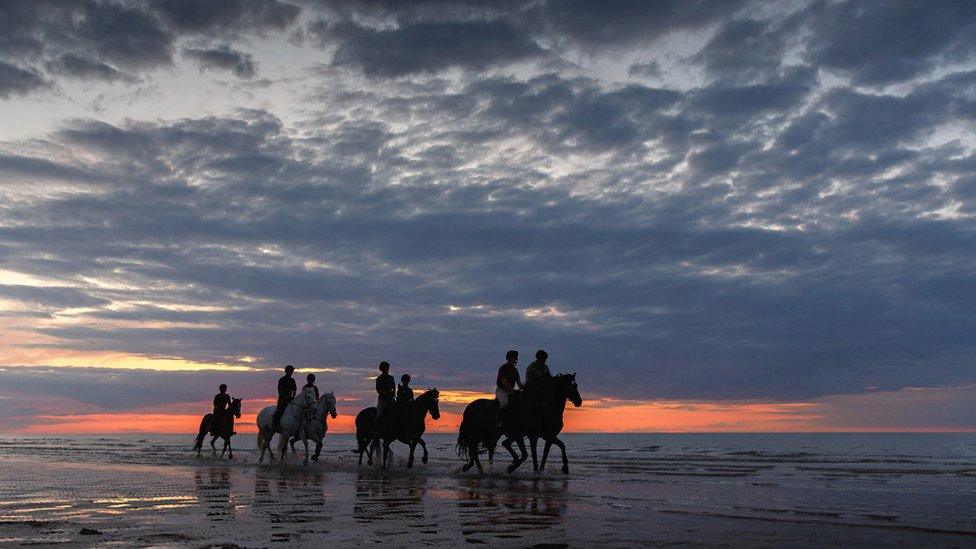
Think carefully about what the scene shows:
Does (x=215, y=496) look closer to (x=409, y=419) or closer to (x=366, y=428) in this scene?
(x=409, y=419)

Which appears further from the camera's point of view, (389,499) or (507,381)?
(507,381)

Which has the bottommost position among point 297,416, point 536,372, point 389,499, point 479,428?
point 389,499

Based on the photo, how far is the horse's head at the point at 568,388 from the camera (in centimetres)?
1891

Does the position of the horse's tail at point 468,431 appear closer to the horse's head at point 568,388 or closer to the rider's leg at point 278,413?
the horse's head at point 568,388

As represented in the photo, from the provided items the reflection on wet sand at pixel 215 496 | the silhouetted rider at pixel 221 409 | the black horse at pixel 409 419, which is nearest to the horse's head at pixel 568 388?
the black horse at pixel 409 419

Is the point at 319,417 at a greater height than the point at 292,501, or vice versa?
the point at 319,417

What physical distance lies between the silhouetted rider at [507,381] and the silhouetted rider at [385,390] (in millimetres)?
3983

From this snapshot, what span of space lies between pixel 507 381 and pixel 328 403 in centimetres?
862

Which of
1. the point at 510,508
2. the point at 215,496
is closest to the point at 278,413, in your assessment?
the point at 215,496

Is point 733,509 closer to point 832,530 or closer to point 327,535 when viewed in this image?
point 832,530

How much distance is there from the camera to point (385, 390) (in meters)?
22.8

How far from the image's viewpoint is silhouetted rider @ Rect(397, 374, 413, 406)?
22.6m

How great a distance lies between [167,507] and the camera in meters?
11.5

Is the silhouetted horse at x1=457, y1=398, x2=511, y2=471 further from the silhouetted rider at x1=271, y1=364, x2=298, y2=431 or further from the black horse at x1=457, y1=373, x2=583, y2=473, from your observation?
the silhouetted rider at x1=271, y1=364, x2=298, y2=431
